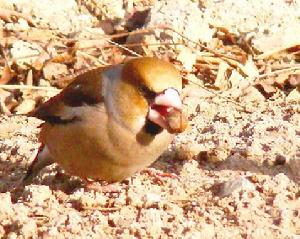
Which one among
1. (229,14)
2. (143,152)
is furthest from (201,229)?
(229,14)

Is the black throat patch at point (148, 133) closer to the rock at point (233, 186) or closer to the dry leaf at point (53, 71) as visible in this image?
the rock at point (233, 186)

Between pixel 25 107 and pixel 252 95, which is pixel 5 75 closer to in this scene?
pixel 25 107

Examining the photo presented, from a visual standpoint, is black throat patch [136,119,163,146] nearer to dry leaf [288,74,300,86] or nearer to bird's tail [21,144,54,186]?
bird's tail [21,144,54,186]

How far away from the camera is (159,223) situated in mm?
4359

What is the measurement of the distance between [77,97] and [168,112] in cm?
66

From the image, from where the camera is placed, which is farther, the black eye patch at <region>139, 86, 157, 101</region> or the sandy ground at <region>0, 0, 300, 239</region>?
the black eye patch at <region>139, 86, 157, 101</region>

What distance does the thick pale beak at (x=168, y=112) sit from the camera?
4.38 metres

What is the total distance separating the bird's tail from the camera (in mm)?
5301

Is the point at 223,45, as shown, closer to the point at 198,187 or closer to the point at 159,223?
the point at 198,187

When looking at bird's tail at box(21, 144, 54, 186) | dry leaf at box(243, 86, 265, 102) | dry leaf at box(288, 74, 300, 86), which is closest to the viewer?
bird's tail at box(21, 144, 54, 186)

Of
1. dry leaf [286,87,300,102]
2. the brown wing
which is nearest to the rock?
the brown wing

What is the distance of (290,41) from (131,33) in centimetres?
122

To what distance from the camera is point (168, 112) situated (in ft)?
14.5

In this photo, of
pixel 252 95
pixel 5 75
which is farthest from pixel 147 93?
pixel 5 75
